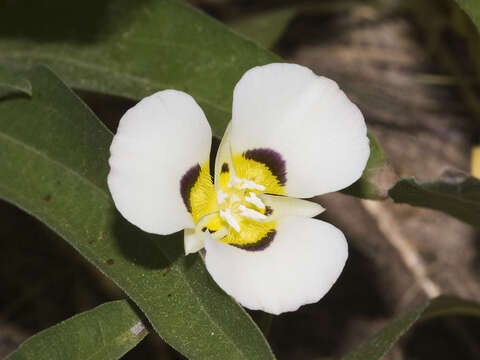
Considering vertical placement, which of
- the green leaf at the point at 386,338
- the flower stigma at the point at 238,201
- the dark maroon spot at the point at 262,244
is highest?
the flower stigma at the point at 238,201

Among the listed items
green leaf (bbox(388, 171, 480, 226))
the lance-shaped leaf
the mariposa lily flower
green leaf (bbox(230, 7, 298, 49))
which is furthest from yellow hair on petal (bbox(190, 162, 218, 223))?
green leaf (bbox(230, 7, 298, 49))

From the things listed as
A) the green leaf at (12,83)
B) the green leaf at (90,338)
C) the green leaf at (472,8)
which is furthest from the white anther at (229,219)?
the green leaf at (472,8)

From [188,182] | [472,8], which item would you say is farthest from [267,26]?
[188,182]

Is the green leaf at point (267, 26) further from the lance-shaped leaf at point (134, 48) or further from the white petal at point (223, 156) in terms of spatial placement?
the white petal at point (223, 156)

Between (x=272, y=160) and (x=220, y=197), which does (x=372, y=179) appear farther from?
(x=220, y=197)

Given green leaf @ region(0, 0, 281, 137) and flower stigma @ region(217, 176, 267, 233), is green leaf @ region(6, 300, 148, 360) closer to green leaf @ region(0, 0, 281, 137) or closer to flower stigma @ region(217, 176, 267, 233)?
flower stigma @ region(217, 176, 267, 233)
